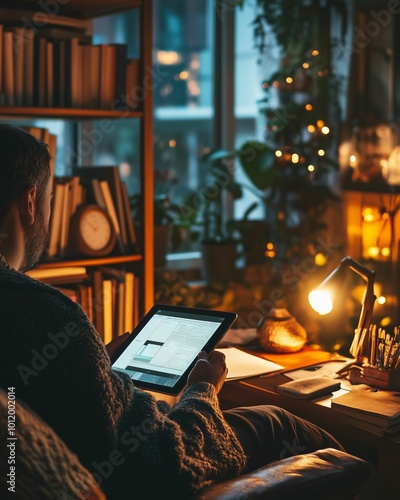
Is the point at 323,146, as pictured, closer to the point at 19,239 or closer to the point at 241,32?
the point at 241,32

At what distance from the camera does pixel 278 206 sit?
4.12m

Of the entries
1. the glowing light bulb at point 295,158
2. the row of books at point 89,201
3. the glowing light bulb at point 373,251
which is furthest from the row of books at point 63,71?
the glowing light bulb at point 373,251

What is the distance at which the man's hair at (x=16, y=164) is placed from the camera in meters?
1.57

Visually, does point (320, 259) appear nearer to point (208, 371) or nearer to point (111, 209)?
point (111, 209)

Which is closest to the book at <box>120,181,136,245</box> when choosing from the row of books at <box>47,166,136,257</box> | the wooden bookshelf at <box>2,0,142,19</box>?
the row of books at <box>47,166,136,257</box>

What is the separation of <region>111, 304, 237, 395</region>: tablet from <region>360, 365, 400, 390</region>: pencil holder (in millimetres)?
396

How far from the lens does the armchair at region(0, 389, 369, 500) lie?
1.20 meters

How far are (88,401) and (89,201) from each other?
5.32 ft

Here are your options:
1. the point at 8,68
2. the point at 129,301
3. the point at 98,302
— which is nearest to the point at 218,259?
the point at 129,301

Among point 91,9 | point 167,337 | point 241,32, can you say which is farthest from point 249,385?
point 241,32

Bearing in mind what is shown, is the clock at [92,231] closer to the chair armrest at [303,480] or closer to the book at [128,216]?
the book at [128,216]

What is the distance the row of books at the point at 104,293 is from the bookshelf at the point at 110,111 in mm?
31

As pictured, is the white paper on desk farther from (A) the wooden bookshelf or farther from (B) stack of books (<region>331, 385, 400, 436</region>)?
(A) the wooden bookshelf

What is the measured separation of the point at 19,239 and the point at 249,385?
752mm
